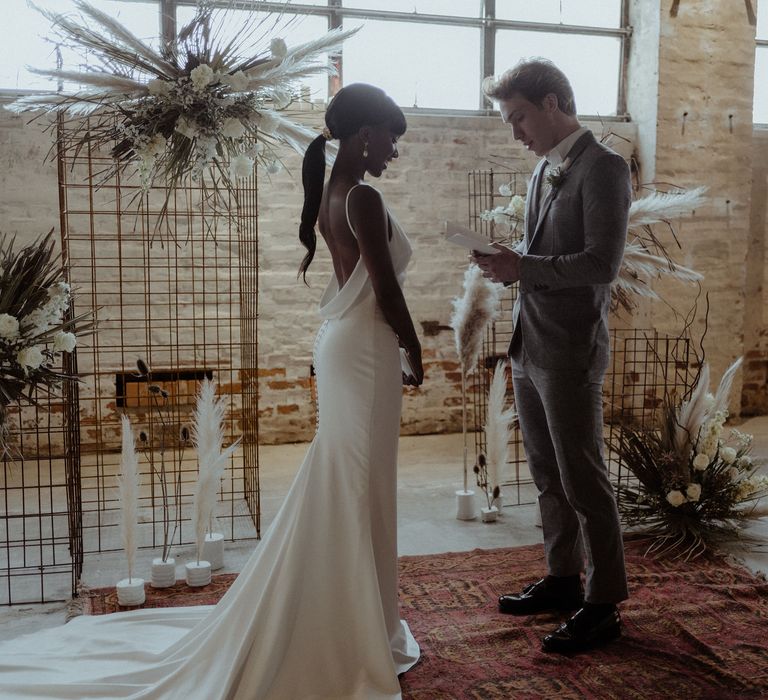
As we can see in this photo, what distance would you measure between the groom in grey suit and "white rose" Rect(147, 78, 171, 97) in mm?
1151

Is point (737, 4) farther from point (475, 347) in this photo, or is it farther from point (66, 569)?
point (66, 569)

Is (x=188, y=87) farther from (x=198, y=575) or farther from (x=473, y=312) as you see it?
(x=198, y=575)

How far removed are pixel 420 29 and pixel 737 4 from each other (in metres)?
2.46

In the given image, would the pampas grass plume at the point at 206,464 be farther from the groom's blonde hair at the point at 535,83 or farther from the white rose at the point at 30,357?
the groom's blonde hair at the point at 535,83

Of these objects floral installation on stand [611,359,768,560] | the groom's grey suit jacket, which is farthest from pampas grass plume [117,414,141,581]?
floral installation on stand [611,359,768,560]

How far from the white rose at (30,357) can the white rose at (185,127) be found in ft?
3.01

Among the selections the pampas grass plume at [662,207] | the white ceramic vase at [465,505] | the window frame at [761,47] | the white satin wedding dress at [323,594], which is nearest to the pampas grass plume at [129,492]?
the white satin wedding dress at [323,594]

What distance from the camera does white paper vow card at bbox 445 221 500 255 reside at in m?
2.48

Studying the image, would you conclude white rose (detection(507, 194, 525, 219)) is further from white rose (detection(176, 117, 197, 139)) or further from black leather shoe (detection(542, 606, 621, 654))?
black leather shoe (detection(542, 606, 621, 654))

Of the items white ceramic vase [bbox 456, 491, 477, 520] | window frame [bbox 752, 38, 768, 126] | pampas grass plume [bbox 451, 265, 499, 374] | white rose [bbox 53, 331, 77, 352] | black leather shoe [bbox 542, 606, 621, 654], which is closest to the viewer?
black leather shoe [bbox 542, 606, 621, 654]

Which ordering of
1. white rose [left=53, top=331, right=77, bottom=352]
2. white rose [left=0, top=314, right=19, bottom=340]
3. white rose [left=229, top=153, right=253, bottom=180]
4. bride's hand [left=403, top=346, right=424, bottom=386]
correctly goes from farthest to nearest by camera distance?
white rose [left=229, top=153, right=253, bottom=180]
white rose [left=53, top=331, right=77, bottom=352]
white rose [left=0, top=314, right=19, bottom=340]
bride's hand [left=403, top=346, right=424, bottom=386]

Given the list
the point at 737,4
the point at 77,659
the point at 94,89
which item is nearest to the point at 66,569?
the point at 77,659

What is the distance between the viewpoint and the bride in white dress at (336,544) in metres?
2.21

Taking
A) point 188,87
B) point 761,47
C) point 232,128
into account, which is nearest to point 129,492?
point 232,128
